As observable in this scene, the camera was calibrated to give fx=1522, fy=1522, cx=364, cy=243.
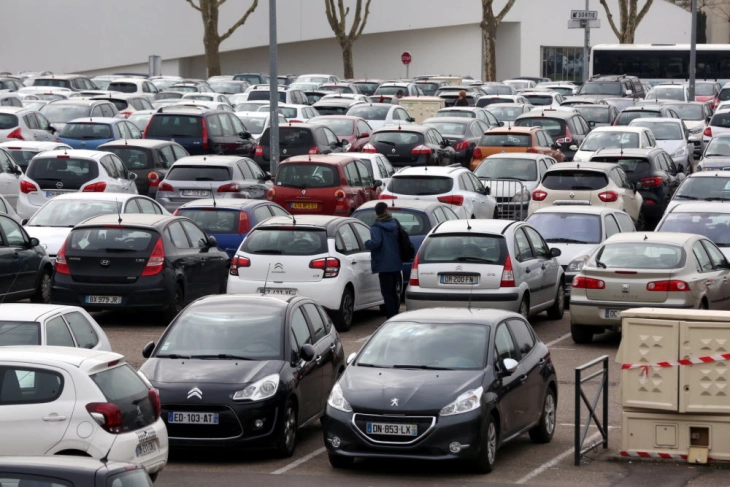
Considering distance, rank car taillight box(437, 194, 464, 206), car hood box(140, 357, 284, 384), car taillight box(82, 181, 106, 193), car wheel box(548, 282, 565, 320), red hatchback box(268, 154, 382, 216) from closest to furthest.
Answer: car hood box(140, 357, 284, 384), car wheel box(548, 282, 565, 320), car taillight box(437, 194, 464, 206), red hatchback box(268, 154, 382, 216), car taillight box(82, 181, 106, 193)

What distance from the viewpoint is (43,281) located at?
67.4 ft

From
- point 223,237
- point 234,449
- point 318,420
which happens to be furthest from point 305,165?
point 234,449

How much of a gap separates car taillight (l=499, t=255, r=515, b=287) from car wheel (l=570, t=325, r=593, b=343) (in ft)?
3.05

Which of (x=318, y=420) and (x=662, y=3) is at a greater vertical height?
(x=662, y=3)

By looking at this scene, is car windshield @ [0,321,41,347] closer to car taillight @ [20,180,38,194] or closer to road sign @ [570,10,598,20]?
car taillight @ [20,180,38,194]

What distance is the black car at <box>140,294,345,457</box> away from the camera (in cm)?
1239

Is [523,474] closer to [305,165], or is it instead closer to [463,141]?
[305,165]

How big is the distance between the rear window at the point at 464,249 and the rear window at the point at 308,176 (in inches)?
286

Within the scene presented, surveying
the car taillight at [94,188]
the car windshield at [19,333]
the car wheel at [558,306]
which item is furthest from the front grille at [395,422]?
the car taillight at [94,188]

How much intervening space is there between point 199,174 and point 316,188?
219cm

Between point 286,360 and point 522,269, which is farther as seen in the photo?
point 522,269

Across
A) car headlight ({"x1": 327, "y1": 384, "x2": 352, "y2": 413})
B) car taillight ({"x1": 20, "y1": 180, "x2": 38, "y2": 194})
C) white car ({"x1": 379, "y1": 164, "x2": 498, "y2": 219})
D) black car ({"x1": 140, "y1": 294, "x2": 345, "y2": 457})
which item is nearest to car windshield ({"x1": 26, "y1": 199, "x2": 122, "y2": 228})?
car taillight ({"x1": 20, "y1": 180, "x2": 38, "y2": 194})

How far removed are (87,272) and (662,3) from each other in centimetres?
7234

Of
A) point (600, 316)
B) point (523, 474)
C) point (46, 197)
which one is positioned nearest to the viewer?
point (523, 474)
